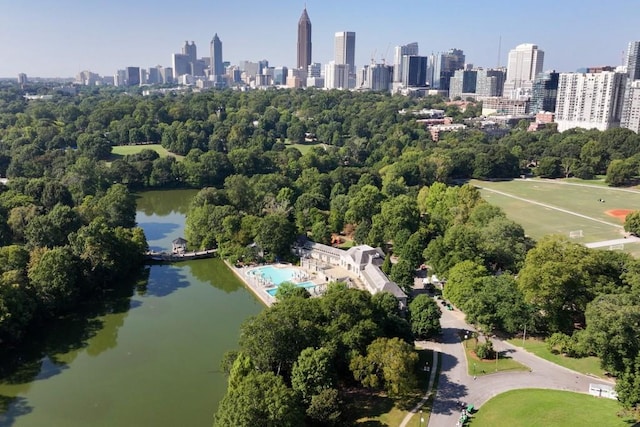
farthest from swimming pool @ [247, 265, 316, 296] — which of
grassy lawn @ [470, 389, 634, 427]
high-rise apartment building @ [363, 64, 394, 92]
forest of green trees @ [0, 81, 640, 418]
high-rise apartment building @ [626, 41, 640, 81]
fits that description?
high-rise apartment building @ [363, 64, 394, 92]

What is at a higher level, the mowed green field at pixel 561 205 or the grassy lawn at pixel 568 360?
the mowed green field at pixel 561 205

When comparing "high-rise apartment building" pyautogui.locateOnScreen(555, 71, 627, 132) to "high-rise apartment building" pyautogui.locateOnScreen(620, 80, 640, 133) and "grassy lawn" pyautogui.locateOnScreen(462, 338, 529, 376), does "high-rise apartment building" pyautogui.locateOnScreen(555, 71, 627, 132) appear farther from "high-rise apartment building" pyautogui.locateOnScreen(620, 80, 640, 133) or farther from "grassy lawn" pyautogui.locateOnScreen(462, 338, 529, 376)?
"grassy lawn" pyautogui.locateOnScreen(462, 338, 529, 376)

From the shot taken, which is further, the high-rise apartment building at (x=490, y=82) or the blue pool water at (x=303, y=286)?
the high-rise apartment building at (x=490, y=82)

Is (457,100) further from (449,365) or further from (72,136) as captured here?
(449,365)

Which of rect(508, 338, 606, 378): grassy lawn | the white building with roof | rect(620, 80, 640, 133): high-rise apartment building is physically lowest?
rect(508, 338, 606, 378): grassy lawn

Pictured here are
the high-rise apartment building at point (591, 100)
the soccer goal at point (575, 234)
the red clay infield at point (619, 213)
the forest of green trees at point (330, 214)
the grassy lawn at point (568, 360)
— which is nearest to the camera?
the grassy lawn at point (568, 360)

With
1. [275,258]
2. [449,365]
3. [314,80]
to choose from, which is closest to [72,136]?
A: [275,258]

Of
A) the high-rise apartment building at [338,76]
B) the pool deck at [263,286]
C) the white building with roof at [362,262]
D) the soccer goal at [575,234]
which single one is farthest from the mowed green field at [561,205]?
the high-rise apartment building at [338,76]

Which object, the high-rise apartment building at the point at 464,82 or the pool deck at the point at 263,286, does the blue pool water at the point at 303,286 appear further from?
the high-rise apartment building at the point at 464,82
